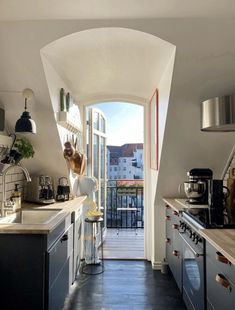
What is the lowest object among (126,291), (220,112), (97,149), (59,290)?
(126,291)

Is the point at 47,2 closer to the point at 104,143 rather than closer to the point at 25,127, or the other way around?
the point at 25,127

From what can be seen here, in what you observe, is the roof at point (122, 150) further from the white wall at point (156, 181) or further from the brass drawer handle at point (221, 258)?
the brass drawer handle at point (221, 258)

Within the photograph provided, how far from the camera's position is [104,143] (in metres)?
5.03

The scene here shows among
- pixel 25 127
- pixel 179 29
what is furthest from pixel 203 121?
pixel 25 127

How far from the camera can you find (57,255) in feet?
6.98

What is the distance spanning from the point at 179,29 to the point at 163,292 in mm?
2395

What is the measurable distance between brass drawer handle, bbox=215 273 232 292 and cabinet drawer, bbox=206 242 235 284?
0.02m

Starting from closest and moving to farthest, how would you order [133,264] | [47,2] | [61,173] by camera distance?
[47,2], [61,173], [133,264]

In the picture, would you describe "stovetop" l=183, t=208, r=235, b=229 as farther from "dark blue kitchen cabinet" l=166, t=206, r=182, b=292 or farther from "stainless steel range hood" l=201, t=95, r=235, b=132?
"stainless steel range hood" l=201, t=95, r=235, b=132

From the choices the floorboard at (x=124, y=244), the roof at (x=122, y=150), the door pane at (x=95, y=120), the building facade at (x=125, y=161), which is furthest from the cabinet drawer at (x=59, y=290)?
the roof at (x=122, y=150)

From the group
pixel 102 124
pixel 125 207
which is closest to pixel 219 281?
pixel 102 124

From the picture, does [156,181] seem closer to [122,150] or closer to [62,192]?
[62,192]

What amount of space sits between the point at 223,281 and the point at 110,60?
2056mm

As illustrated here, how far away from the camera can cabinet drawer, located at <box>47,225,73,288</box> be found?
1929 millimetres
